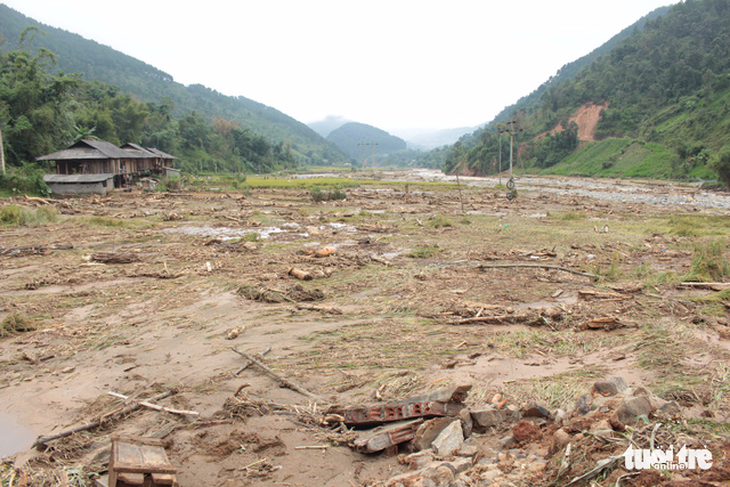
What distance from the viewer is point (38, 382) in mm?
5648

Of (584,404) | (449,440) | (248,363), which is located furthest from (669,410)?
(248,363)

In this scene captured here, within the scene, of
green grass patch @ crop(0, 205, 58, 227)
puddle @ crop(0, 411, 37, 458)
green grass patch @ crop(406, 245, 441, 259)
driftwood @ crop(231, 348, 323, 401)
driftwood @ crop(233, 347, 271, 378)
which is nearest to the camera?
puddle @ crop(0, 411, 37, 458)

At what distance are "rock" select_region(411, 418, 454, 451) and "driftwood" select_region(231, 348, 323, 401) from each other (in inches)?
57.6

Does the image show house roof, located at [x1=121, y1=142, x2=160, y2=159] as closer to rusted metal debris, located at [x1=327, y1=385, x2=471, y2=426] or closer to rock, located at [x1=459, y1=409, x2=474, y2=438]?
rusted metal debris, located at [x1=327, y1=385, x2=471, y2=426]

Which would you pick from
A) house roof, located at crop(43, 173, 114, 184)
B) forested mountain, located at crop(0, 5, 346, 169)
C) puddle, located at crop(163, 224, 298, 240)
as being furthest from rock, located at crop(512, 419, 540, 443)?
forested mountain, located at crop(0, 5, 346, 169)

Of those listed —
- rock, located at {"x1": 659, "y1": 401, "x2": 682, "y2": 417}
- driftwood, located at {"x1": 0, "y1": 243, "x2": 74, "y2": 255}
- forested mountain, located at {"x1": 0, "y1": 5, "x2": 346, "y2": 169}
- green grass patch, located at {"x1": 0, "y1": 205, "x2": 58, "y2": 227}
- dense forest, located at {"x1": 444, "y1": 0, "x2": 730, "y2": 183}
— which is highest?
Result: forested mountain, located at {"x1": 0, "y1": 5, "x2": 346, "y2": 169}

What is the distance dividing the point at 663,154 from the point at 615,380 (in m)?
65.5

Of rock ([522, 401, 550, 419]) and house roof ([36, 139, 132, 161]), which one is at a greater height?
house roof ([36, 139, 132, 161])

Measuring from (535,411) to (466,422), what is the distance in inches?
27.4

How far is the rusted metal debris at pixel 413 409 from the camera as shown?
4.38 m

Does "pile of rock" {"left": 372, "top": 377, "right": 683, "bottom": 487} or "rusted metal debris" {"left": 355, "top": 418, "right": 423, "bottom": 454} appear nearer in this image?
"pile of rock" {"left": 372, "top": 377, "right": 683, "bottom": 487}

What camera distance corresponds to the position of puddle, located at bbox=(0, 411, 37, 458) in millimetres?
4320

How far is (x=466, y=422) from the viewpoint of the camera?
4184 mm

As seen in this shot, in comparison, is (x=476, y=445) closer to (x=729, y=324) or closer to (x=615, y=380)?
(x=615, y=380)
